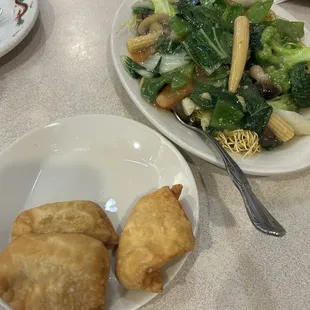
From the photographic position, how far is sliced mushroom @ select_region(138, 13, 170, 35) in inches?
65.8

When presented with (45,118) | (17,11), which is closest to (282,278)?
(45,118)

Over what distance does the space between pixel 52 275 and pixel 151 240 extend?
0.98 ft

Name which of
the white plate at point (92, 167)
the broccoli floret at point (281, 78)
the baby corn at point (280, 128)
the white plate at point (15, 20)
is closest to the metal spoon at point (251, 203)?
the white plate at point (92, 167)

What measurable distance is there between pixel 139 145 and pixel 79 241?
0.48 meters

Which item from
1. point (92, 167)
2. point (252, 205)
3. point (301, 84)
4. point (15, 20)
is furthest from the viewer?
point (15, 20)

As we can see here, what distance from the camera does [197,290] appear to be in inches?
47.2

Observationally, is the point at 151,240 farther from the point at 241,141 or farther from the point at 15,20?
the point at 15,20

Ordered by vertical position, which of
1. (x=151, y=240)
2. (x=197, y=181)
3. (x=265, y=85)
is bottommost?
(x=197, y=181)

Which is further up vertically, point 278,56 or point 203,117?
point 278,56

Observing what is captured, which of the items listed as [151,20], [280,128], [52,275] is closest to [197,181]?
[280,128]

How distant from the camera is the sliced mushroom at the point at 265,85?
4.96 ft

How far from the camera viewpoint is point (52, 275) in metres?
0.99

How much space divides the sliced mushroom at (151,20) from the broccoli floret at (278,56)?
1.49 feet

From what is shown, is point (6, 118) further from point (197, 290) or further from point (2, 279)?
point (197, 290)
